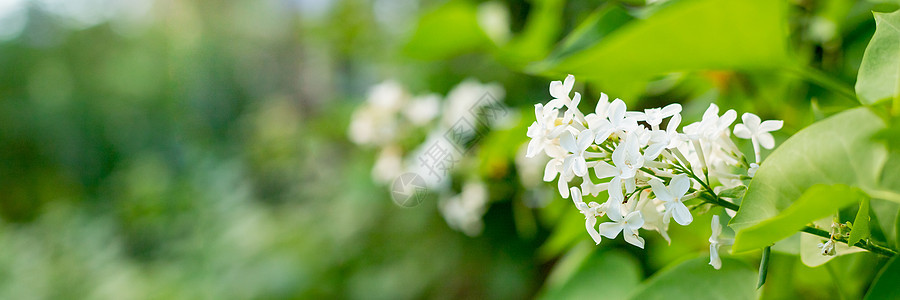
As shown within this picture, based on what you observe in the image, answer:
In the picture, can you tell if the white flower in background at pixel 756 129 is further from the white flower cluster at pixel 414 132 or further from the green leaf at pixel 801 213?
the white flower cluster at pixel 414 132

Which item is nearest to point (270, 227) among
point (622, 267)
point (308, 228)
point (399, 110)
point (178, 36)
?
point (308, 228)

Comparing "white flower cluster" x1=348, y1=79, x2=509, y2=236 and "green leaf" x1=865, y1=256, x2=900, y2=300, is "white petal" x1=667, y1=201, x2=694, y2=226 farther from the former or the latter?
"white flower cluster" x1=348, y1=79, x2=509, y2=236

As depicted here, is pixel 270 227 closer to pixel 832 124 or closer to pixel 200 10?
pixel 832 124

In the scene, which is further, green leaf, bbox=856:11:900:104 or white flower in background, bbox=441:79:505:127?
white flower in background, bbox=441:79:505:127

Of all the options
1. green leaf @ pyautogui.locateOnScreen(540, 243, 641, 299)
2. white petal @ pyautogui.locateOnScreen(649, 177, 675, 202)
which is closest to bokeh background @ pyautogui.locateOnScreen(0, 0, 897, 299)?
green leaf @ pyautogui.locateOnScreen(540, 243, 641, 299)

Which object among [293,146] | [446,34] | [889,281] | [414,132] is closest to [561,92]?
[889,281]

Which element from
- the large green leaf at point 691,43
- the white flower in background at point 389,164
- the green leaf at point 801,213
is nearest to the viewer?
the green leaf at point 801,213

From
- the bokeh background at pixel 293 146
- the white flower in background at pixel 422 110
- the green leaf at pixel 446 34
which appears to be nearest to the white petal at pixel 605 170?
the bokeh background at pixel 293 146
